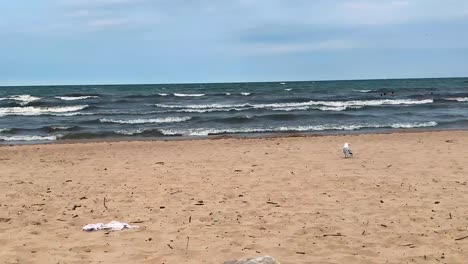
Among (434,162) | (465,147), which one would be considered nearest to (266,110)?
(465,147)

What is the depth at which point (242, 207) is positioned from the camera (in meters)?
5.90

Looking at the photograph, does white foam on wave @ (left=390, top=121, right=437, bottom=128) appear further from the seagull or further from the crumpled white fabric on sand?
the crumpled white fabric on sand

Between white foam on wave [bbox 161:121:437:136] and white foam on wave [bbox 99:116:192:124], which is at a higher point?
white foam on wave [bbox 99:116:192:124]

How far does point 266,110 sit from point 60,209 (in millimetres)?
19547

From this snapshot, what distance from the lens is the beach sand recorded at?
175 inches

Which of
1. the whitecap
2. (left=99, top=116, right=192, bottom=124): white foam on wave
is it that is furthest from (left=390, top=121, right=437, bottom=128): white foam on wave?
the whitecap

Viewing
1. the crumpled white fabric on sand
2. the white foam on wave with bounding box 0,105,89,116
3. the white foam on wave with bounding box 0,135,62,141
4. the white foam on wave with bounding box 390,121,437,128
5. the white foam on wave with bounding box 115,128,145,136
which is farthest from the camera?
the white foam on wave with bounding box 0,105,89,116

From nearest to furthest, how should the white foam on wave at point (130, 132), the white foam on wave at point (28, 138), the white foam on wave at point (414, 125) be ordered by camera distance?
the white foam on wave at point (28, 138), the white foam on wave at point (130, 132), the white foam on wave at point (414, 125)

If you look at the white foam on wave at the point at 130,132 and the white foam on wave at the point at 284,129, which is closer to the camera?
the white foam on wave at the point at 130,132

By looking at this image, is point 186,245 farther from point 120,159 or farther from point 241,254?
point 120,159

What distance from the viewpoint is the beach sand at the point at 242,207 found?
4.45 metres

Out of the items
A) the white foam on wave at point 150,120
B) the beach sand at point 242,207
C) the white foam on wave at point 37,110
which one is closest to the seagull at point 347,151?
the beach sand at point 242,207

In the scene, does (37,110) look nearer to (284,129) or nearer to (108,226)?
(284,129)

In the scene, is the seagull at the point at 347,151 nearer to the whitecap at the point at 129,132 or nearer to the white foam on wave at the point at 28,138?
the whitecap at the point at 129,132
